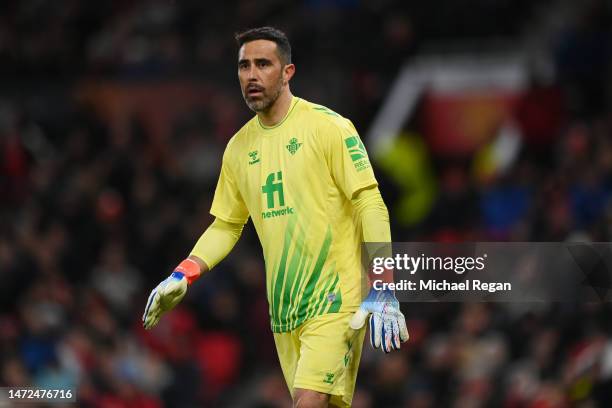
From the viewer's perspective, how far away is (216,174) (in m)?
15.9

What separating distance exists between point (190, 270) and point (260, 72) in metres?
1.32

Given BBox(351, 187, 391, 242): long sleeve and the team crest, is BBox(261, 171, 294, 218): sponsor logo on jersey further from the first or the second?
BBox(351, 187, 391, 242): long sleeve

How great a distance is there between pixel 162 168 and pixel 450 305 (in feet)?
15.0

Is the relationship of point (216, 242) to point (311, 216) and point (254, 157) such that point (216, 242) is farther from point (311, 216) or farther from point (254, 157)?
point (311, 216)

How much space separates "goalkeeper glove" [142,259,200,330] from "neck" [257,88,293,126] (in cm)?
107

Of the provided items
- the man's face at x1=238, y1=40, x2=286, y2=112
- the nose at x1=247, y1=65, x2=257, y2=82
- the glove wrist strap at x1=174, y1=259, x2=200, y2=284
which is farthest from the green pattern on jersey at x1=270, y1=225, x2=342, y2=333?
the nose at x1=247, y1=65, x2=257, y2=82

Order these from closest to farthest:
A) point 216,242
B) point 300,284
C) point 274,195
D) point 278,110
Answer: point 300,284
point 274,195
point 278,110
point 216,242

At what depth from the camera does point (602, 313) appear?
11.4 meters

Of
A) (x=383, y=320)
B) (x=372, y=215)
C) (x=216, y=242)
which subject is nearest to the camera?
(x=383, y=320)

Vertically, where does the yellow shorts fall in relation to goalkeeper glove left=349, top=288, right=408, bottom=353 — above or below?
below

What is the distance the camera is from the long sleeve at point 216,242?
8.26m

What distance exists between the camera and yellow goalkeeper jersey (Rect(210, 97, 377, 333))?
7734 millimetres

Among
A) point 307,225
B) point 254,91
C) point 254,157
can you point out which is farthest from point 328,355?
point 254,91

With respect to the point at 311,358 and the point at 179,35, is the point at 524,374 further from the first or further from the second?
the point at 179,35
